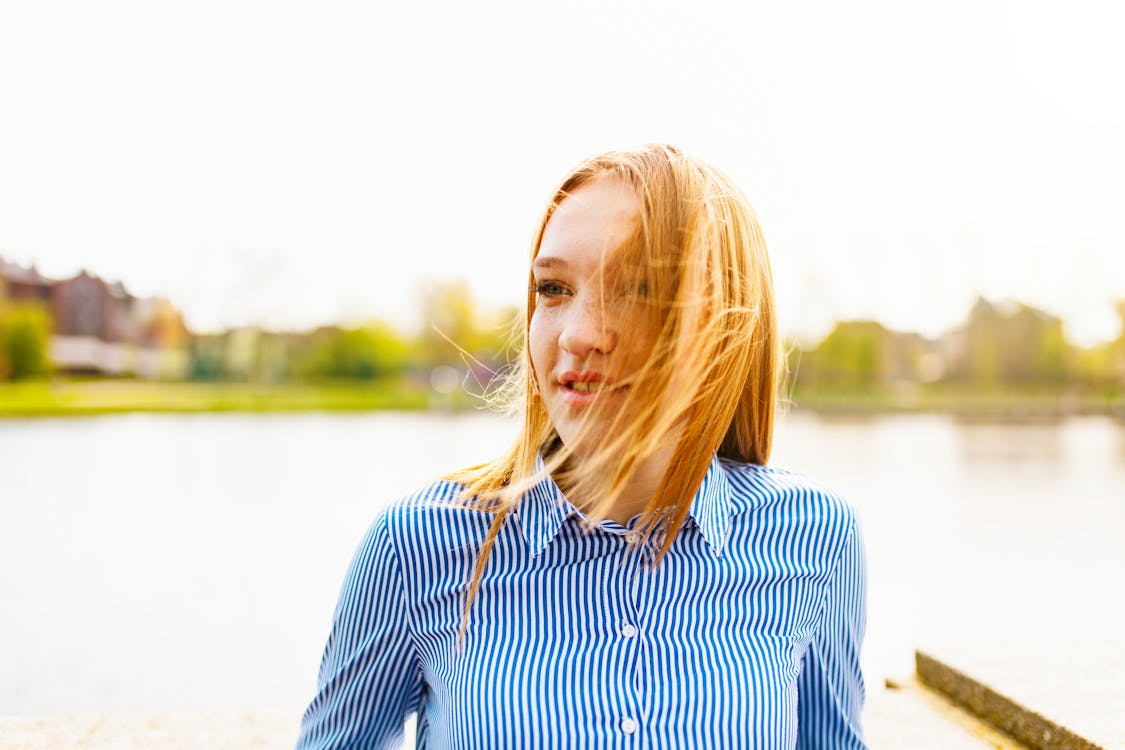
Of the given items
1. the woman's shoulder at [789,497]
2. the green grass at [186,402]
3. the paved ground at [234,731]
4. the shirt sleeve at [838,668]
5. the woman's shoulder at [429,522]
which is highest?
the woman's shoulder at [789,497]

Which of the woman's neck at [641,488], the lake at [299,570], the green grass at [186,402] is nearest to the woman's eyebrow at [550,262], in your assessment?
the woman's neck at [641,488]

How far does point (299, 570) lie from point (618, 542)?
6.27m

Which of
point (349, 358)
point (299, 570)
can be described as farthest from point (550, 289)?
point (349, 358)

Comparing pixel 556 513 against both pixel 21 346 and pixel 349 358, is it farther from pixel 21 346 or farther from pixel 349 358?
pixel 349 358

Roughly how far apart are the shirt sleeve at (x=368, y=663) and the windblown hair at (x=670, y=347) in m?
0.11

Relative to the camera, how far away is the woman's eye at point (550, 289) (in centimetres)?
117

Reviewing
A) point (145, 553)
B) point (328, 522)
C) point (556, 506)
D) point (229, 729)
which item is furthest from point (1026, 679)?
point (328, 522)

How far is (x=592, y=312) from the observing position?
44.3 inches

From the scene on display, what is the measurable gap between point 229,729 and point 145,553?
6.06 meters

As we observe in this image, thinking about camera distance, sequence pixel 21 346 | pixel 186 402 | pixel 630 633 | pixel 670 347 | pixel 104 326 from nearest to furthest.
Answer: pixel 670 347 → pixel 630 633 → pixel 186 402 → pixel 21 346 → pixel 104 326

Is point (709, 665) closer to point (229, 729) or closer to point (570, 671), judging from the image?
point (570, 671)

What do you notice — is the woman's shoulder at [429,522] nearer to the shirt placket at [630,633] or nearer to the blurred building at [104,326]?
the shirt placket at [630,633]

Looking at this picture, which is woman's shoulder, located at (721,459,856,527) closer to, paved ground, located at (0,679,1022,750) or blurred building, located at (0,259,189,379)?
paved ground, located at (0,679,1022,750)

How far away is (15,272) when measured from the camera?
68.9 metres
